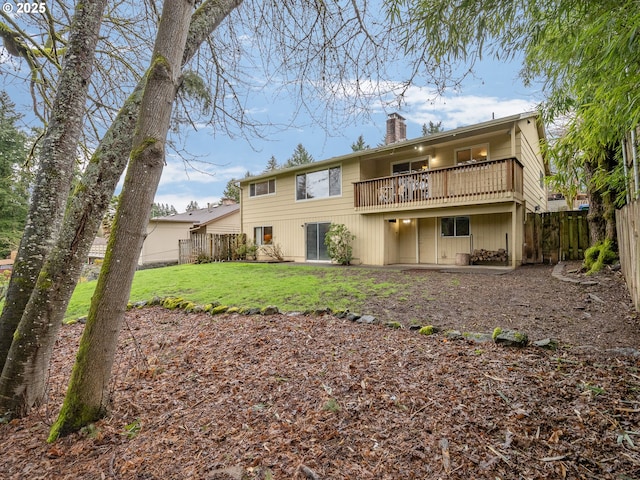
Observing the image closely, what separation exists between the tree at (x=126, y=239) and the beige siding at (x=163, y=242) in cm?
1787

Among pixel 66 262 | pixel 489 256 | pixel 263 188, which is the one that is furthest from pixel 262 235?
pixel 66 262

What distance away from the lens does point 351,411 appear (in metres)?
2.02

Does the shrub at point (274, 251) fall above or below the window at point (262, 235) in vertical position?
below

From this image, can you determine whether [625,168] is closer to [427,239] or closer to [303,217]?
[427,239]

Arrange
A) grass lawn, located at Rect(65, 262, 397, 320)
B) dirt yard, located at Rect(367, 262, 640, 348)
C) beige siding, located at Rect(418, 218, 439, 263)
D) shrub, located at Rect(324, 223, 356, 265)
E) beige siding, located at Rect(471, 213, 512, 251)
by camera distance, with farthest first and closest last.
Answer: shrub, located at Rect(324, 223, 356, 265) → beige siding, located at Rect(418, 218, 439, 263) → beige siding, located at Rect(471, 213, 512, 251) → grass lawn, located at Rect(65, 262, 397, 320) → dirt yard, located at Rect(367, 262, 640, 348)

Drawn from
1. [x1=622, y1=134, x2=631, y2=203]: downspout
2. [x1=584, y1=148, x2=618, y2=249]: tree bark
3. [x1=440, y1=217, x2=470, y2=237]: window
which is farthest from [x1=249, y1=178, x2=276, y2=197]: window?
[x1=622, y1=134, x2=631, y2=203]: downspout

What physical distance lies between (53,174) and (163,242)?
18410 millimetres

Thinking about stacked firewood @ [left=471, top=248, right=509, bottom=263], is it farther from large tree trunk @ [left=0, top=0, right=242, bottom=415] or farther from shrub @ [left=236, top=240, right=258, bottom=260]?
large tree trunk @ [left=0, top=0, right=242, bottom=415]

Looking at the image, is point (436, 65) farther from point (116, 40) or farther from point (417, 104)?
point (116, 40)

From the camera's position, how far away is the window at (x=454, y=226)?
1087 centimetres

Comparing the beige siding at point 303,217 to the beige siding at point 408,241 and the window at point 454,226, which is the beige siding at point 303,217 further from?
the window at point 454,226

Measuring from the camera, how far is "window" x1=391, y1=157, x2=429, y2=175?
1159 cm

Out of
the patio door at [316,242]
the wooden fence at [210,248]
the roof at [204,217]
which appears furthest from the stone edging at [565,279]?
the roof at [204,217]

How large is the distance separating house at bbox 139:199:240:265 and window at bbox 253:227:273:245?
5973mm
